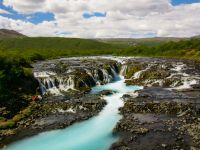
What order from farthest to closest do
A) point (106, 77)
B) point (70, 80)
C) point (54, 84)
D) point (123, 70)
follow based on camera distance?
point (123, 70)
point (106, 77)
point (70, 80)
point (54, 84)

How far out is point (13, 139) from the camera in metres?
35.9

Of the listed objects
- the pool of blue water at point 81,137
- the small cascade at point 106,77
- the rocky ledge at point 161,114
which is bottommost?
the pool of blue water at point 81,137

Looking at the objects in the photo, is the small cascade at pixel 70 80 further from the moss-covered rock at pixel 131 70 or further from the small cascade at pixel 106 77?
the moss-covered rock at pixel 131 70

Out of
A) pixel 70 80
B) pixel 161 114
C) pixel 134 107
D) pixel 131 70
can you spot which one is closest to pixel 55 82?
pixel 70 80

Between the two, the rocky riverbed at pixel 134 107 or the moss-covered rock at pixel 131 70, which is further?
the moss-covered rock at pixel 131 70

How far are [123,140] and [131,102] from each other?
16.7m

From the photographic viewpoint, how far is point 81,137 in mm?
36219

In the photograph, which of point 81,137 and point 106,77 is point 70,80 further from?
point 81,137

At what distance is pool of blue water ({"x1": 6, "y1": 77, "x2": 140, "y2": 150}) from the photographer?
110 feet

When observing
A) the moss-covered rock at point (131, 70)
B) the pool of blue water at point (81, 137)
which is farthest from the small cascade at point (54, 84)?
the pool of blue water at point (81, 137)

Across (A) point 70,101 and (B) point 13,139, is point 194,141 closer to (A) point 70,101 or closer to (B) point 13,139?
(B) point 13,139

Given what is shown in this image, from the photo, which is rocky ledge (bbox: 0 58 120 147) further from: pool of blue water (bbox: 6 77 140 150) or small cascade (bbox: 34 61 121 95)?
pool of blue water (bbox: 6 77 140 150)

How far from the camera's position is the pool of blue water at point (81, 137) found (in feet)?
110

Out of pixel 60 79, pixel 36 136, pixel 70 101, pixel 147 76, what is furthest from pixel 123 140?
pixel 147 76
